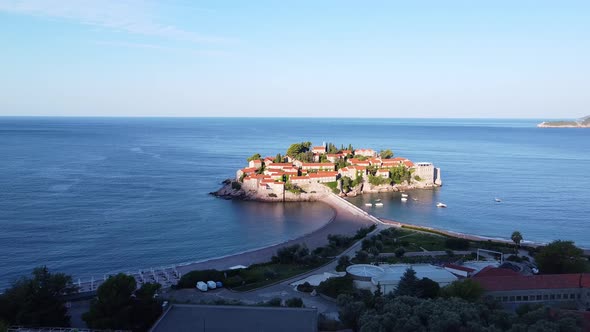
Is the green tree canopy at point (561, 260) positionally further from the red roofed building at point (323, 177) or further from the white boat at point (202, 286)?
the red roofed building at point (323, 177)

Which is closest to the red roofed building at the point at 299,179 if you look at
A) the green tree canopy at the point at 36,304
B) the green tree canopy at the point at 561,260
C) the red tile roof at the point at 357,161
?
the red tile roof at the point at 357,161

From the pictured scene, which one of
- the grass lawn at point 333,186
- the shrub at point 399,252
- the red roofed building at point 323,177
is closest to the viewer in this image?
the shrub at point 399,252

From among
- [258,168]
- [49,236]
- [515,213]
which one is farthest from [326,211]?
[49,236]

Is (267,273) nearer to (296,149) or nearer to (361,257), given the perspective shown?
(361,257)

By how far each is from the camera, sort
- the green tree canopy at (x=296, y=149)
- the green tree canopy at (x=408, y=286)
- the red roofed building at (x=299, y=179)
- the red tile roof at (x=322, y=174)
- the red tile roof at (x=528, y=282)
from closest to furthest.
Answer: the green tree canopy at (x=408, y=286), the red tile roof at (x=528, y=282), the red roofed building at (x=299, y=179), the red tile roof at (x=322, y=174), the green tree canopy at (x=296, y=149)

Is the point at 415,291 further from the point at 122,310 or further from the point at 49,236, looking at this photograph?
the point at 49,236

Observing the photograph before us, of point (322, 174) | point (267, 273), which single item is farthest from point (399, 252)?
point (322, 174)
